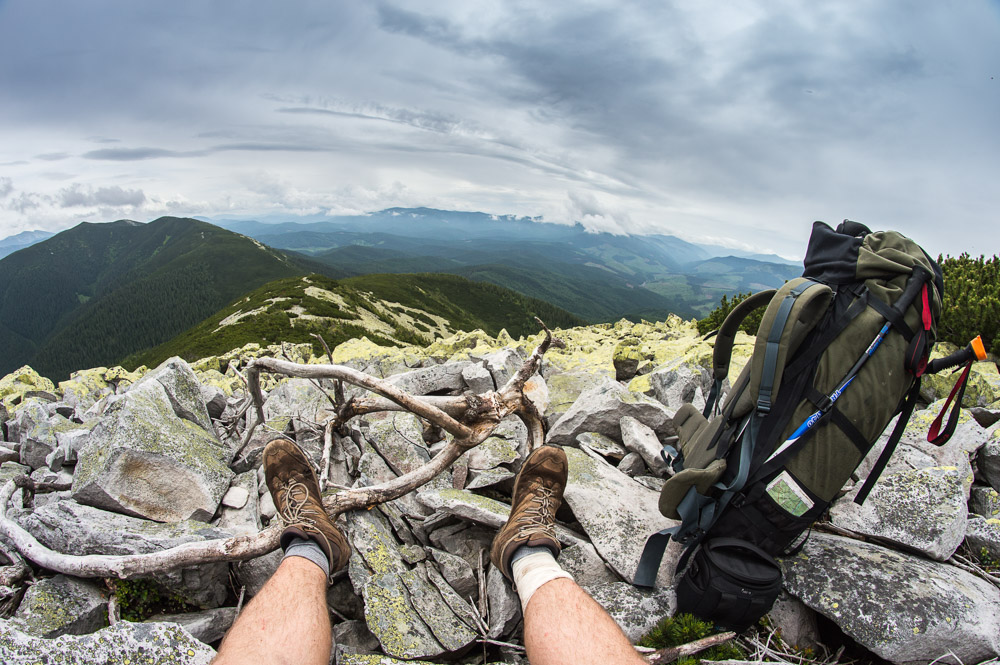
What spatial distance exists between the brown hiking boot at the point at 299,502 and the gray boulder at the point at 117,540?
2.48 feet

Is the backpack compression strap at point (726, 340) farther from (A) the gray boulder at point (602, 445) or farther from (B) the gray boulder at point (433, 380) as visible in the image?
(B) the gray boulder at point (433, 380)

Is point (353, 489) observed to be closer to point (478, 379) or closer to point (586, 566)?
point (586, 566)

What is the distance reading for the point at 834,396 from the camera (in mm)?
3820

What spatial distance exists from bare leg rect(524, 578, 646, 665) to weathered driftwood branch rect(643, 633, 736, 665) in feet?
2.29

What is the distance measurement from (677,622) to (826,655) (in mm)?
1274

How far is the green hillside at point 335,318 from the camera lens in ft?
306

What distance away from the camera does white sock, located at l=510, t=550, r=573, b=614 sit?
3.84 meters

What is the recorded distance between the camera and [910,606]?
375cm

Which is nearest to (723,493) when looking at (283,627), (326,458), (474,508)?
(474,508)

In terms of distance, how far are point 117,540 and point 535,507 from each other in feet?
13.1

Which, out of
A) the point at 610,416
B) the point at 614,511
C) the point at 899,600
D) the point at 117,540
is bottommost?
the point at 117,540

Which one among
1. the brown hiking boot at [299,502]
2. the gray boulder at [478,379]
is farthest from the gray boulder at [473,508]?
the gray boulder at [478,379]

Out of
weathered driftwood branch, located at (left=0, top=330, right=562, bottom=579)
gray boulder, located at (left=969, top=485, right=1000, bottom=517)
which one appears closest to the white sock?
weathered driftwood branch, located at (left=0, top=330, right=562, bottom=579)

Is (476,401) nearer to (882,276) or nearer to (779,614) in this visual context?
(779,614)
